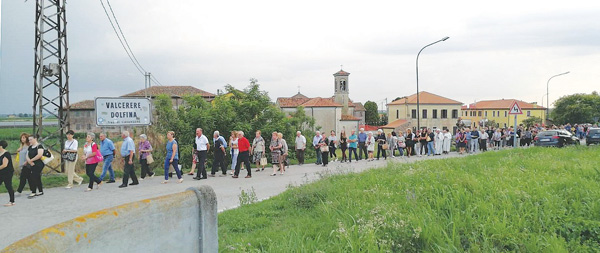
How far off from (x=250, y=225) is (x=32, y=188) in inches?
306

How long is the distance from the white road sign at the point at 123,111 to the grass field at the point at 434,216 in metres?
10.2

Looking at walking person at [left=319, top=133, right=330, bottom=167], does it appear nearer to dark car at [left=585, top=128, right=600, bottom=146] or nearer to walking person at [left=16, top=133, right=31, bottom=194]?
walking person at [left=16, top=133, right=31, bottom=194]

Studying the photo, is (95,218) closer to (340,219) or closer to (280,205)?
(340,219)

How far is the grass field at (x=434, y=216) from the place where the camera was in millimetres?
4664

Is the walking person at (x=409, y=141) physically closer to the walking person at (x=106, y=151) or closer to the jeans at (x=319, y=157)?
the jeans at (x=319, y=157)

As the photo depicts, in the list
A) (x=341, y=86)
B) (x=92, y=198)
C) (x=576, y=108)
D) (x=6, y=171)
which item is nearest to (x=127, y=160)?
(x=92, y=198)

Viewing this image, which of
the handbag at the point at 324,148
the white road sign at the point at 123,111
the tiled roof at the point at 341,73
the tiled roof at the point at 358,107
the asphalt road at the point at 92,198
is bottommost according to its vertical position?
the asphalt road at the point at 92,198

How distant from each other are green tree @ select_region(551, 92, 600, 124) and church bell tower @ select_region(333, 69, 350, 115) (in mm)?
47531

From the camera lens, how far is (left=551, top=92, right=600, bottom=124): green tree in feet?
295

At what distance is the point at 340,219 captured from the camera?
5578 millimetres

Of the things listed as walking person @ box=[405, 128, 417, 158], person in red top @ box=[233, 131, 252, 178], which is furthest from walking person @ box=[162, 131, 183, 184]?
walking person @ box=[405, 128, 417, 158]

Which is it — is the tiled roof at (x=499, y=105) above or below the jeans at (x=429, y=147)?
above

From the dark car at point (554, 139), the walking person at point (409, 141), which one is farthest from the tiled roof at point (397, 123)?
the walking person at point (409, 141)

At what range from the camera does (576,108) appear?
9062 centimetres
